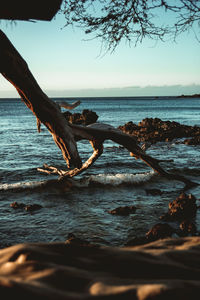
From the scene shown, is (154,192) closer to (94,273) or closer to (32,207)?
(32,207)

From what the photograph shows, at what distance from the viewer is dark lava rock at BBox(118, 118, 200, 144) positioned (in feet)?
74.3

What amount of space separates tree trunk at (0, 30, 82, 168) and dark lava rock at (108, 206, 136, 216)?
3.52 metres

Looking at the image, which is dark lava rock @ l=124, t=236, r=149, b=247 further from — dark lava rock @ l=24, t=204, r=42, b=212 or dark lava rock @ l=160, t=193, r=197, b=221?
dark lava rock @ l=24, t=204, r=42, b=212

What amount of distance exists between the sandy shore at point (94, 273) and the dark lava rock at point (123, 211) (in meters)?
4.98

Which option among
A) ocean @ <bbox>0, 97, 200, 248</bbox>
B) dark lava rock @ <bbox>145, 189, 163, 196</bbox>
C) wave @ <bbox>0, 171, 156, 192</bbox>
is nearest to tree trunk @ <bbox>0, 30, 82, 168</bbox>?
Answer: ocean @ <bbox>0, 97, 200, 248</bbox>

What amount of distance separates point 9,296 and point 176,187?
8.85 meters

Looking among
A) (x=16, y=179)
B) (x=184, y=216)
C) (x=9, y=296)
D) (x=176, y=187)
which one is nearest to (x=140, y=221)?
(x=184, y=216)

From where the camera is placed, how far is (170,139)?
22375 mm

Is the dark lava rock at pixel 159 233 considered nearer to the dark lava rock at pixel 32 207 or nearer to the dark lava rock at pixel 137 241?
the dark lava rock at pixel 137 241

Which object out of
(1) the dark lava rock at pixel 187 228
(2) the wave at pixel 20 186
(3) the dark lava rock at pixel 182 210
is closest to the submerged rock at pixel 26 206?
(2) the wave at pixel 20 186

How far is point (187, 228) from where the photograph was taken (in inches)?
221

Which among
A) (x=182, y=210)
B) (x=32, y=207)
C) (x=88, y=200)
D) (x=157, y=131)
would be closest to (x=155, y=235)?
(x=182, y=210)

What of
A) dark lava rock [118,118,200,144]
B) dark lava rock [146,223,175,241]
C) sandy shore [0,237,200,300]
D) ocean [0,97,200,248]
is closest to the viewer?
sandy shore [0,237,200,300]

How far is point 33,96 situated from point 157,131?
22.6 metres
